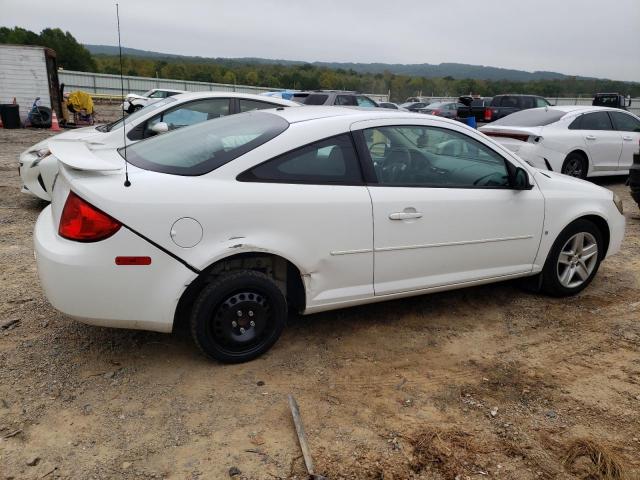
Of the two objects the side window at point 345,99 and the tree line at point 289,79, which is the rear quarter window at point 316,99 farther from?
the tree line at point 289,79

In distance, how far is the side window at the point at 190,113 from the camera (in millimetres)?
6690

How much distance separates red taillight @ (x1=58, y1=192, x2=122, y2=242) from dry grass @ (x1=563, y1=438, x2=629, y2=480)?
100 inches

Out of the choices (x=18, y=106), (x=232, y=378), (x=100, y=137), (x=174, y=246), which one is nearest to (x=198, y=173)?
(x=174, y=246)

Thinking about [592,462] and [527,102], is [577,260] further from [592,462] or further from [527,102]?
[527,102]

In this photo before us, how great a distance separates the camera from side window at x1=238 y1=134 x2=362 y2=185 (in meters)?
3.11

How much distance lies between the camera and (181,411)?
9.13 ft

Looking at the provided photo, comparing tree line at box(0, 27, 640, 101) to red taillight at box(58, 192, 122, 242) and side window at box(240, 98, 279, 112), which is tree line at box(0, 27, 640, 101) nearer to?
side window at box(240, 98, 279, 112)

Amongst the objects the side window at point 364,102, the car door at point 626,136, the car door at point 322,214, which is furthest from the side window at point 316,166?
the side window at point 364,102

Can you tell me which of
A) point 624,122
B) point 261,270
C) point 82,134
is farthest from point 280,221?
point 624,122

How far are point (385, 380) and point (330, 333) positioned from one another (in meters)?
0.68

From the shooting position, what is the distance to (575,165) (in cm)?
928

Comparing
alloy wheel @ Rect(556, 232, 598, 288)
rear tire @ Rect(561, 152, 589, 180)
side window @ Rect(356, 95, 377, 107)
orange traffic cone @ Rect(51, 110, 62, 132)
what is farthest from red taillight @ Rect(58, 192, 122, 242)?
orange traffic cone @ Rect(51, 110, 62, 132)

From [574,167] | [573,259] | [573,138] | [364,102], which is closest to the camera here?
[573,259]

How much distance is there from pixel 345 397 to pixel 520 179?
2116mm
